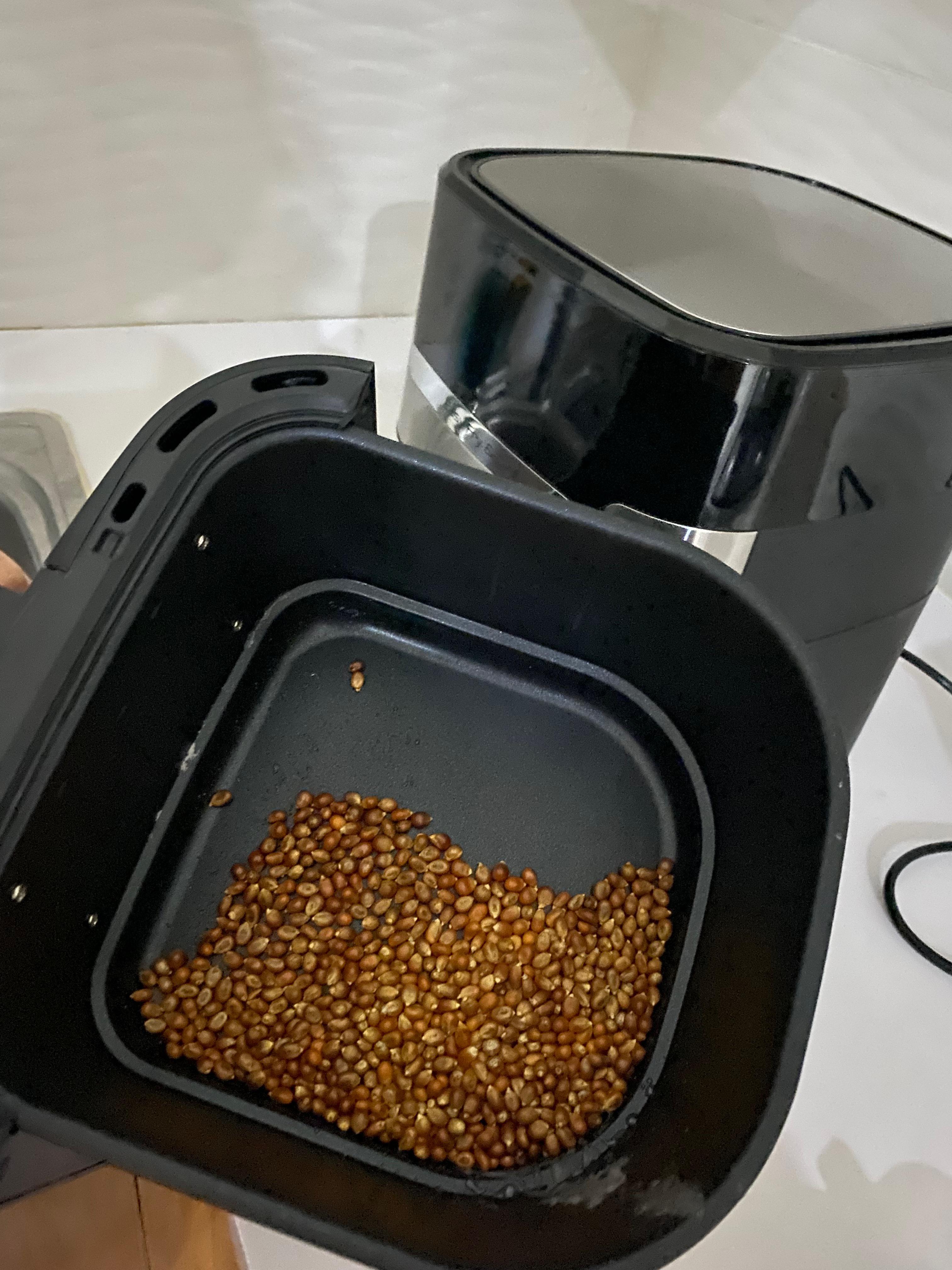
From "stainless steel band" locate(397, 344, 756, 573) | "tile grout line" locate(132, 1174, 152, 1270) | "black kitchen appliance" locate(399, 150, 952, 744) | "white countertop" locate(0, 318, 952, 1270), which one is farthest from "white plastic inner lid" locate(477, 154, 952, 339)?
"tile grout line" locate(132, 1174, 152, 1270)

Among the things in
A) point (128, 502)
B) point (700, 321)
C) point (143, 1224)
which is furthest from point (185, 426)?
point (143, 1224)

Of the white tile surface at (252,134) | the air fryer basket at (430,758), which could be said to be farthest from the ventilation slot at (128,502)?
the white tile surface at (252,134)

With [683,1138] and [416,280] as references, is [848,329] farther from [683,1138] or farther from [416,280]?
[416,280]

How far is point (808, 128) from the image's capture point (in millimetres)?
779

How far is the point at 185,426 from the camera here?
1.71 feet

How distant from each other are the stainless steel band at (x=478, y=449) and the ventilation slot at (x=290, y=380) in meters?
0.08

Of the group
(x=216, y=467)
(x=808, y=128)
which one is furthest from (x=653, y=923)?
(x=808, y=128)

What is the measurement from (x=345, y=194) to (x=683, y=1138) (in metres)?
0.84

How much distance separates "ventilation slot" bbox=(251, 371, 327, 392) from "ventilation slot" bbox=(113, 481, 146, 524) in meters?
0.10

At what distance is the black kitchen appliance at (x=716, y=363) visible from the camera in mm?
463

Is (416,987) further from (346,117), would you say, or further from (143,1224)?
(346,117)

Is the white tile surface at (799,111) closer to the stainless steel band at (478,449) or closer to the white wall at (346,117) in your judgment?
the white wall at (346,117)

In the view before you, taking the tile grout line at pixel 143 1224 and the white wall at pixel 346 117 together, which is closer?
the tile grout line at pixel 143 1224

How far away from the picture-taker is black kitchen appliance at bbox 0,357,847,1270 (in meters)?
0.39
